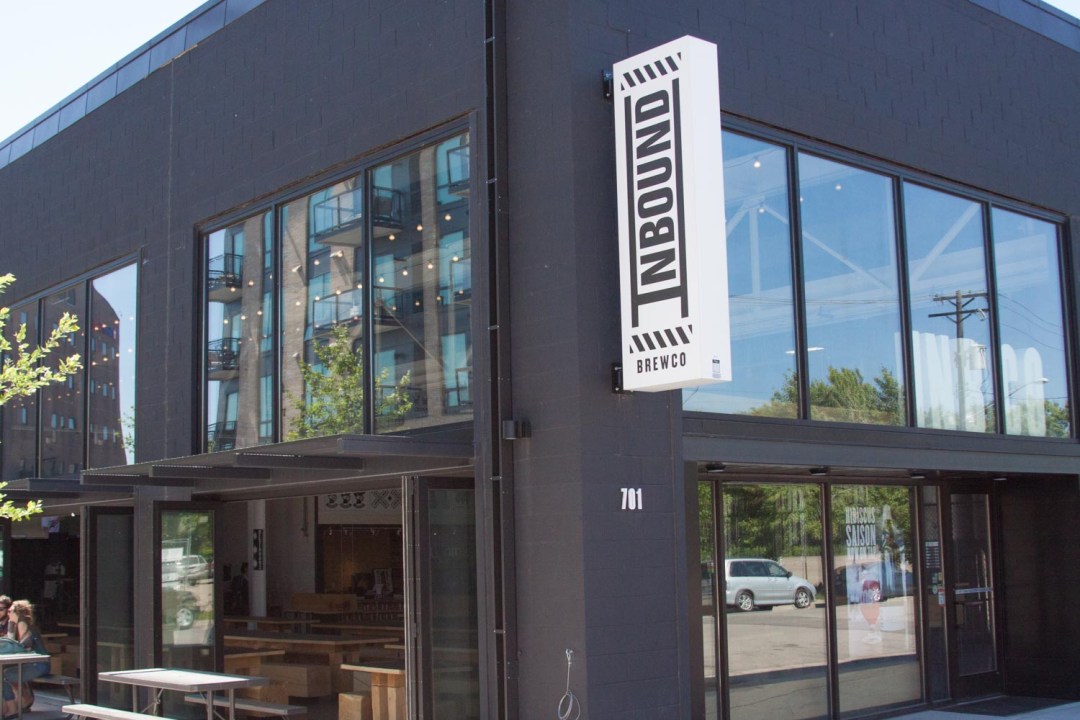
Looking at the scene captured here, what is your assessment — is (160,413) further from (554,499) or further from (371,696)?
(554,499)

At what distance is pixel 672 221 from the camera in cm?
852

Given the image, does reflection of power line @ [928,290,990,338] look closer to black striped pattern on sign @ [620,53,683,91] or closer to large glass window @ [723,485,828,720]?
large glass window @ [723,485,828,720]

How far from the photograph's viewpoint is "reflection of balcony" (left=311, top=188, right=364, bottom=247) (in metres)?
11.1

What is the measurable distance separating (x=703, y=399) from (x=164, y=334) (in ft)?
21.1

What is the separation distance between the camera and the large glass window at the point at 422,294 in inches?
390

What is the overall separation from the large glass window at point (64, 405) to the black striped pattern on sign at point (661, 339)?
9.02 metres

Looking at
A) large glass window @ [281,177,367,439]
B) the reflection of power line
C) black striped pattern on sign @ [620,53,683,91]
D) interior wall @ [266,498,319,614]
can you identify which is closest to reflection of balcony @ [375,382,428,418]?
large glass window @ [281,177,367,439]

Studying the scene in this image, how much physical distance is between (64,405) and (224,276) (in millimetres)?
4267

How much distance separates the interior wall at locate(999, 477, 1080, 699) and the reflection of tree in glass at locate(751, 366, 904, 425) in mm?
3092

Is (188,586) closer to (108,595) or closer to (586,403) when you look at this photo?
(108,595)

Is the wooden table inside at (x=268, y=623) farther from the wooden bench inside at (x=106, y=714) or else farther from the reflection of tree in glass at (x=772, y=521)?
the reflection of tree in glass at (x=772, y=521)

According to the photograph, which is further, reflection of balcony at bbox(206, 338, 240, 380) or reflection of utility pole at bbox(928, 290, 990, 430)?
reflection of balcony at bbox(206, 338, 240, 380)

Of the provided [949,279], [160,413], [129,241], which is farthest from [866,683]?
[129,241]

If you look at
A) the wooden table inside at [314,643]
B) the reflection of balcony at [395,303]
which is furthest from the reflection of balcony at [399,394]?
the wooden table inside at [314,643]
